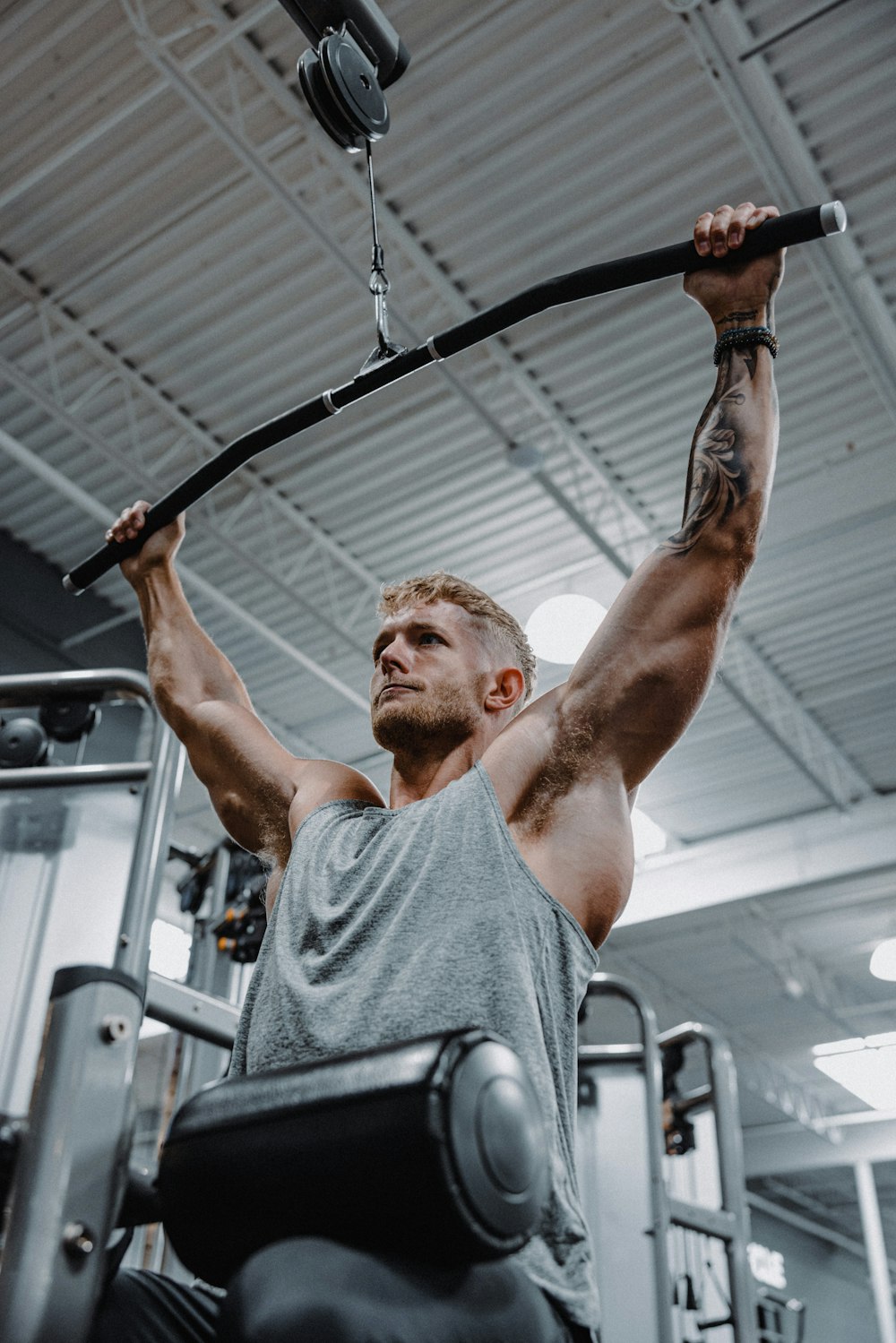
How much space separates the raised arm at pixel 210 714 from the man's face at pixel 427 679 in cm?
16

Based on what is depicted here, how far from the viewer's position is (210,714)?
1941mm

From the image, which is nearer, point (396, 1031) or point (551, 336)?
point (396, 1031)

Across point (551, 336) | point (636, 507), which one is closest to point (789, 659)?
point (636, 507)

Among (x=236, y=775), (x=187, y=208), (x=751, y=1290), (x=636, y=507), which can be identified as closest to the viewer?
(x=236, y=775)

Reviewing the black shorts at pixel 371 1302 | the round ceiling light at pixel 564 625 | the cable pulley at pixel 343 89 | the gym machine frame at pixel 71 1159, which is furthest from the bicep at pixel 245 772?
the round ceiling light at pixel 564 625

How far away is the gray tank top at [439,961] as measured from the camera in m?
1.21

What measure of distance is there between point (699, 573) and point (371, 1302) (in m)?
0.93

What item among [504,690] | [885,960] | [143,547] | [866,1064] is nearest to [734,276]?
[504,690]

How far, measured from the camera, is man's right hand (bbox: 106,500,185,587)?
2.21 meters

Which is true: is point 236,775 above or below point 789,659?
below

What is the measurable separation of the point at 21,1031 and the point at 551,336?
173 inches

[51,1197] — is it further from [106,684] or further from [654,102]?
[654,102]

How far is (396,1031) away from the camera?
1196 mm

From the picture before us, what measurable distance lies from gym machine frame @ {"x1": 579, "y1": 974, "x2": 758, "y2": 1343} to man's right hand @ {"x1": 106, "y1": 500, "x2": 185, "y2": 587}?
8.18 feet
